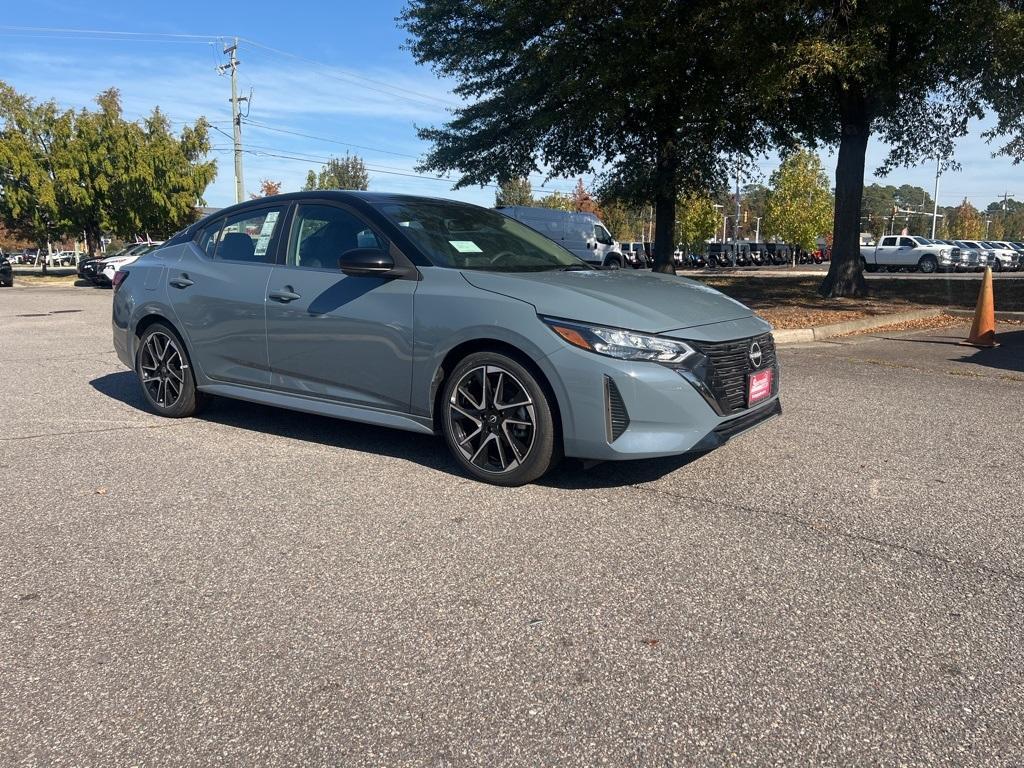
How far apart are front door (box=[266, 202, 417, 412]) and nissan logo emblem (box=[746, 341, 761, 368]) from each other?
6.21 ft

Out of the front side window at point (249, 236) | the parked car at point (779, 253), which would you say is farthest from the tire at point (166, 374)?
the parked car at point (779, 253)

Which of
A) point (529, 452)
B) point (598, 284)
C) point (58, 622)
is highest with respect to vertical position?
point (598, 284)

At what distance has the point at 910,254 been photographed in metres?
43.5

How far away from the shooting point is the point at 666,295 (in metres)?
4.64

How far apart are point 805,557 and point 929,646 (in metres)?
0.77

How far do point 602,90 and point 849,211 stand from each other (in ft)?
19.1

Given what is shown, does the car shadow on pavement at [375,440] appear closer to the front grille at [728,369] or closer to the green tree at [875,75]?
the front grille at [728,369]

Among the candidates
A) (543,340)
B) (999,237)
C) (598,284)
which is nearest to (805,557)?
(543,340)

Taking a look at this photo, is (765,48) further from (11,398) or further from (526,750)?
(526,750)

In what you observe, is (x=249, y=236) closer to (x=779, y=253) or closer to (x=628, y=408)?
(x=628, y=408)

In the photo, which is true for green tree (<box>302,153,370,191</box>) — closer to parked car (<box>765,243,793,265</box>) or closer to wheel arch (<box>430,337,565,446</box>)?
parked car (<box>765,243,793,265</box>)

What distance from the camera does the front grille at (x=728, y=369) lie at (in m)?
4.23

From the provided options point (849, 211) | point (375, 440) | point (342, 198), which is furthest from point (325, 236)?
point (849, 211)

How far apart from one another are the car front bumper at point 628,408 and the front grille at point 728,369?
0.10m
